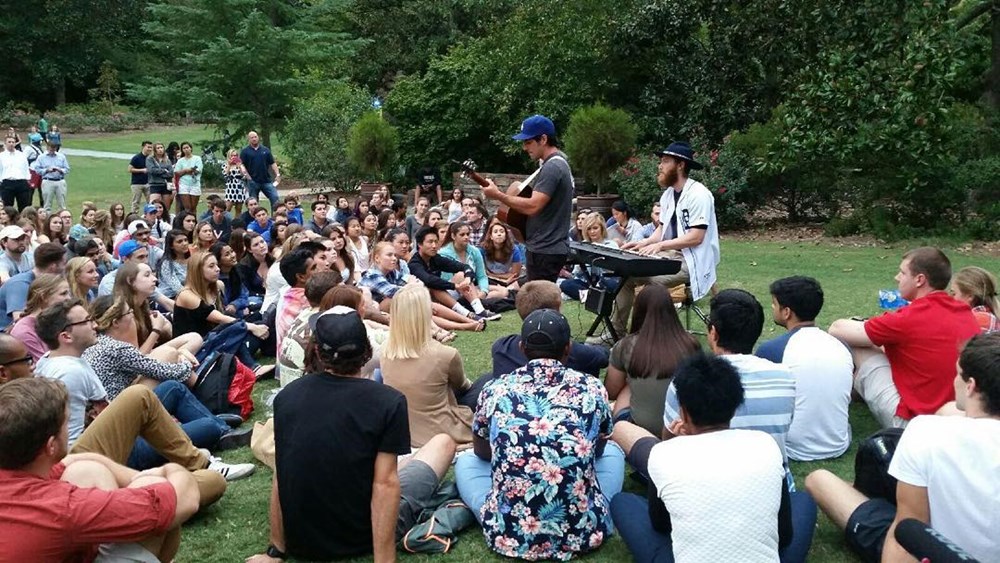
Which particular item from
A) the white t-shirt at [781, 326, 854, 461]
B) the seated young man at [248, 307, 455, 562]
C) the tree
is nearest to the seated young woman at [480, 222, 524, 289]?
the white t-shirt at [781, 326, 854, 461]

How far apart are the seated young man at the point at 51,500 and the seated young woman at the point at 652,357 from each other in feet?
8.29

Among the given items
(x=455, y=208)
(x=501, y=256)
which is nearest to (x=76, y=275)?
Result: (x=501, y=256)

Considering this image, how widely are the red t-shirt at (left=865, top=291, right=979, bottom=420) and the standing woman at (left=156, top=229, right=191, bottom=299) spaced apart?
6.29 metres

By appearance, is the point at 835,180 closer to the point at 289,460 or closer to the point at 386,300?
the point at 386,300

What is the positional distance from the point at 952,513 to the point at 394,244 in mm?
6942

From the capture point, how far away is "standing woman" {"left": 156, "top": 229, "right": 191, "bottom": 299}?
9.03 meters

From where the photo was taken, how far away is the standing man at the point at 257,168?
16938mm

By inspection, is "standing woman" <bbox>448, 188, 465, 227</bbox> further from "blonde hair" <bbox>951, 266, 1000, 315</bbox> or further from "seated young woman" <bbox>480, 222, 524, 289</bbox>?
"blonde hair" <bbox>951, 266, 1000, 315</bbox>

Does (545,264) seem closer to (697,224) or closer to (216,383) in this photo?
(697,224)

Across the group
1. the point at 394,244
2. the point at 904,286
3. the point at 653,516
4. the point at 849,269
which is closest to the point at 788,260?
the point at 849,269

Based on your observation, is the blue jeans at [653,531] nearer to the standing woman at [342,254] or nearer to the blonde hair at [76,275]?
the blonde hair at [76,275]

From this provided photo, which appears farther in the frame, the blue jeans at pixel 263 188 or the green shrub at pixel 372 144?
the green shrub at pixel 372 144

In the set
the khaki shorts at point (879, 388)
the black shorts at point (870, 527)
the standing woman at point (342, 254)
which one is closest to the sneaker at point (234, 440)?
the standing woman at point (342, 254)

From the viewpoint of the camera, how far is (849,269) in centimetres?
1250
